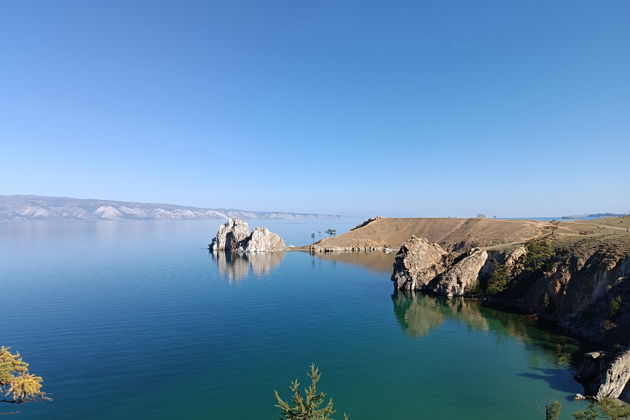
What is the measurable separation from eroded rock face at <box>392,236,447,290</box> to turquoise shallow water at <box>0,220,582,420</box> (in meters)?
7.24

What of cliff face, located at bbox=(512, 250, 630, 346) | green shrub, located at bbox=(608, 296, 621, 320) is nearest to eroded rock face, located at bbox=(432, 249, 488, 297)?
cliff face, located at bbox=(512, 250, 630, 346)

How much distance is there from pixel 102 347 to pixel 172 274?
72360 mm

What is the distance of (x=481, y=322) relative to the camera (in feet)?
233

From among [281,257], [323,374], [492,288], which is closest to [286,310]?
[323,374]

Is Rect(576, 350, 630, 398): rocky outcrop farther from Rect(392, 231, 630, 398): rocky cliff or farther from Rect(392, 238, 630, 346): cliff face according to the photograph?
Rect(392, 238, 630, 346): cliff face

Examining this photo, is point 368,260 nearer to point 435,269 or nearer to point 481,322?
point 435,269

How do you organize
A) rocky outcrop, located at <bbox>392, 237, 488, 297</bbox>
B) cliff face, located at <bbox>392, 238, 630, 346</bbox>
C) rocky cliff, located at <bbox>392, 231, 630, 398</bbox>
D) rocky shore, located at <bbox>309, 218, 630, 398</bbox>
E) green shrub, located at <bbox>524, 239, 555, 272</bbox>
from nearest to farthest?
1. rocky shore, located at <bbox>309, 218, 630, 398</bbox>
2. rocky cliff, located at <bbox>392, 231, 630, 398</bbox>
3. cliff face, located at <bbox>392, 238, 630, 346</bbox>
4. green shrub, located at <bbox>524, 239, 555, 272</bbox>
5. rocky outcrop, located at <bbox>392, 237, 488, 297</bbox>

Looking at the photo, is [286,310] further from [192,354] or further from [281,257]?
[281,257]

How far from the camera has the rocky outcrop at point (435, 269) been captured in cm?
9412

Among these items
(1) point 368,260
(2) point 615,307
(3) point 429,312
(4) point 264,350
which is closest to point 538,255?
(2) point 615,307

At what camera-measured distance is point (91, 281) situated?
107188 millimetres

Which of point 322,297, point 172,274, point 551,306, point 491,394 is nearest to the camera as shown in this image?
point 491,394

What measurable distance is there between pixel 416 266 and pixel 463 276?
14.1 m

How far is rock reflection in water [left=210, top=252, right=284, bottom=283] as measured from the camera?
5141 inches
